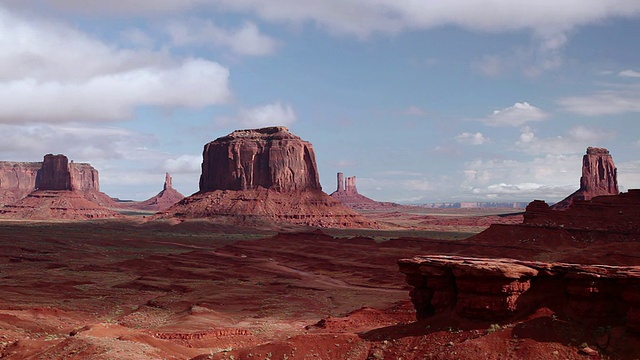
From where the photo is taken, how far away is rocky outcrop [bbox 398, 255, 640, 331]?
18000mm

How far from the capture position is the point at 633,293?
1753cm

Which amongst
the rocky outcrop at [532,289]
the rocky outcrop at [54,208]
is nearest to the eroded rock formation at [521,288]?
the rocky outcrop at [532,289]

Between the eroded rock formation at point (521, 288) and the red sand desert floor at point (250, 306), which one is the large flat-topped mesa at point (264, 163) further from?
the eroded rock formation at point (521, 288)

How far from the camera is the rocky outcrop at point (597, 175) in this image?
156500mm

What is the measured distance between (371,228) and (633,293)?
13162 centimetres

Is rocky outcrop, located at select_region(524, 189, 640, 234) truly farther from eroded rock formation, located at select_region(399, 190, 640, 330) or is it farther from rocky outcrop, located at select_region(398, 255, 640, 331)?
rocky outcrop, located at select_region(398, 255, 640, 331)

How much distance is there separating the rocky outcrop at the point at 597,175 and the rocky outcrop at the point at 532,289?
145400 mm

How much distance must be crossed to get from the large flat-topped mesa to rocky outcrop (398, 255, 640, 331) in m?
132

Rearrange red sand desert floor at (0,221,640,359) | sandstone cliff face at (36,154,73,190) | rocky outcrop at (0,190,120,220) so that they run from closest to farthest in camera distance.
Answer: red sand desert floor at (0,221,640,359) → rocky outcrop at (0,190,120,220) → sandstone cliff face at (36,154,73,190)

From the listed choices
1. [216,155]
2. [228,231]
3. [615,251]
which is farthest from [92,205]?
[615,251]

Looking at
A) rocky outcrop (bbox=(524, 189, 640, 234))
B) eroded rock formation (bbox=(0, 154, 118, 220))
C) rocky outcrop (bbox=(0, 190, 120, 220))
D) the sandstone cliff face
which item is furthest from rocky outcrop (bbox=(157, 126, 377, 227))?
rocky outcrop (bbox=(524, 189, 640, 234))

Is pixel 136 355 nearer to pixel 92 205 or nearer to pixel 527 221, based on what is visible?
pixel 527 221

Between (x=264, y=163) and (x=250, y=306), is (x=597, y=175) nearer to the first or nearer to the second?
(x=264, y=163)

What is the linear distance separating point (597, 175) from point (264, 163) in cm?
7921
